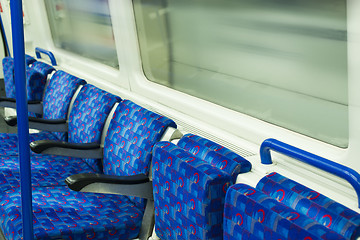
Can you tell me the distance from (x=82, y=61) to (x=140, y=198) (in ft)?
5.67

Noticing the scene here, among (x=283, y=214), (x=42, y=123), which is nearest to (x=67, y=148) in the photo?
(x=42, y=123)

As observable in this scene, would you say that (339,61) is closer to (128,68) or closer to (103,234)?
(103,234)

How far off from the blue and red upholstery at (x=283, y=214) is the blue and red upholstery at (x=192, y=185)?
0.14m

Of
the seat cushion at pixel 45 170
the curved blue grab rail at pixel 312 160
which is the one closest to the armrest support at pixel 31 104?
the seat cushion at pixel 45 170

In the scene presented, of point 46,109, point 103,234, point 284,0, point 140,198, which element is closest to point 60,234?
point 103,234

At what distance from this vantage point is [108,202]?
8.23 feet

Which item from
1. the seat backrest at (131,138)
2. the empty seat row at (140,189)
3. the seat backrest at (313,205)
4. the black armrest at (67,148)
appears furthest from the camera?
the black armrest at (67,148)

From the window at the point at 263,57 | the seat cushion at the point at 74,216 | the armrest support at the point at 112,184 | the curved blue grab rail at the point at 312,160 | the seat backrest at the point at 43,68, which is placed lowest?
the seat cushion at the point at 74,216

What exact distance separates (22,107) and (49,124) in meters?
1.38

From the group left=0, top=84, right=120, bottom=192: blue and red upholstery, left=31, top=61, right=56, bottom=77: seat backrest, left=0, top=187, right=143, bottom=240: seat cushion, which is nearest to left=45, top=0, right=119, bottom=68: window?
left=31, top=61, right=56, bottom=77: seat backrest

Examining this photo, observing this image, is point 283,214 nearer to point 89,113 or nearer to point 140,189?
point 140,189

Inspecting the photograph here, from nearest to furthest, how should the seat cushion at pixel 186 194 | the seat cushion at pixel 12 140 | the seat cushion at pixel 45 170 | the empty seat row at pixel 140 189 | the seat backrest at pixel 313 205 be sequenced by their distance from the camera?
the seat backrest at pixel 313 205
the empty seat row at pixel 140 189
the seat cushion at pixel 186 194
the seat cushion at pixel 45 170
the seat cushion at pixel 12 140

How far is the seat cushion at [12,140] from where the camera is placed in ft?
10.7

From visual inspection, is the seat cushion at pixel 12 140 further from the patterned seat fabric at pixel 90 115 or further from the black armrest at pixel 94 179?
the black armrest at pixel 94 179
